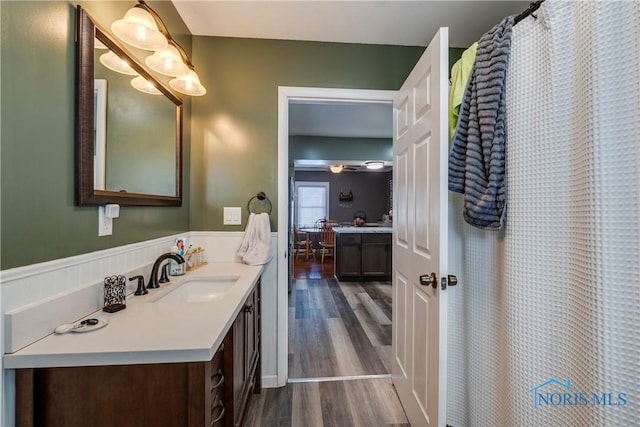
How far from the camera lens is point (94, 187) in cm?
103

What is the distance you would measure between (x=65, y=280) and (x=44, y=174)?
1.16 feet

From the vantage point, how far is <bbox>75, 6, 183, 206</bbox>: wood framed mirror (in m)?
0.98

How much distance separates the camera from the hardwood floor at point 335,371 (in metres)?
1.67

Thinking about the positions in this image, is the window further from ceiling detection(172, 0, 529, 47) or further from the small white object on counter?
the small white object on counter

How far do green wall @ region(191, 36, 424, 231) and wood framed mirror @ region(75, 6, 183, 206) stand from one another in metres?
0.26

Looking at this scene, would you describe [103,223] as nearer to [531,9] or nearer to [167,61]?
[167,61]

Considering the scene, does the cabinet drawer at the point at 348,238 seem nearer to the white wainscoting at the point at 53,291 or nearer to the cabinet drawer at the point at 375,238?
the cabinet drawer at the point at 375,238

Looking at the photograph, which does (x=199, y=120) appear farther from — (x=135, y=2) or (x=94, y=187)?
(x=94, y=187)

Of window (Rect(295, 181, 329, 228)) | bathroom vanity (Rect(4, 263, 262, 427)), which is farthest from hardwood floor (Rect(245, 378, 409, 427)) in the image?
window (Rect(295, 181, 329, 228))

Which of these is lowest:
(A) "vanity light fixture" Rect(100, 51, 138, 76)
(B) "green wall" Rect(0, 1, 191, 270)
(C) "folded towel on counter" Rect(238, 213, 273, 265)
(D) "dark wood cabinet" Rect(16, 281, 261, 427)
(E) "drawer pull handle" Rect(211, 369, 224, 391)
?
(E) "drawer pull handle" Rect(211, 369, 224, 391)

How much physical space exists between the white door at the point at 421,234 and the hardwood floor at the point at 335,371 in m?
0.21

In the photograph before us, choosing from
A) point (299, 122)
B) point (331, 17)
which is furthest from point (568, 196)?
point (299, 122)

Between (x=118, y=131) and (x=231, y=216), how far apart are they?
0.88m

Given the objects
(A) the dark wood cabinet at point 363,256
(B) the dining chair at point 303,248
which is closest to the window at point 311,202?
(B) the dining chair at point 303,248
